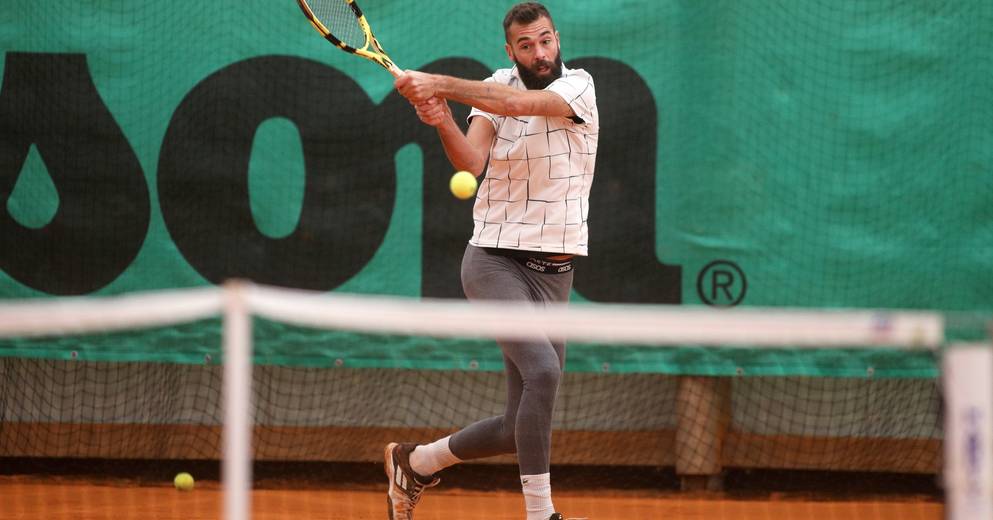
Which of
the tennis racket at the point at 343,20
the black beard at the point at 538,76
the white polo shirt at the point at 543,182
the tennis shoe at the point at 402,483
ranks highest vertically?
the tennis racket at the point at 343,20

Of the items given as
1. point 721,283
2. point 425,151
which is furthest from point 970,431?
point 425,151

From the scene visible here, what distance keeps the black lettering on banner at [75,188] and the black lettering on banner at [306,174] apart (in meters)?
0.23

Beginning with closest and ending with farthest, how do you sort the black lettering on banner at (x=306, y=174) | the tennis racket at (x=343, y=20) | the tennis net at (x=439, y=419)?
the tennis racket at (x=343, y=20) → the tennis net at (x=439, y=419) → the black lettering on banner at (x=306, y=174)

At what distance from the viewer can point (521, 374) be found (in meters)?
4.00

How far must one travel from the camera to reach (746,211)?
5730mm

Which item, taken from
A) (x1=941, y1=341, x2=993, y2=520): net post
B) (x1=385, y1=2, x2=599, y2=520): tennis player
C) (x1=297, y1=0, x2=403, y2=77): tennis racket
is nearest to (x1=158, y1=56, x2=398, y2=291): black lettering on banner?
(x1=297, y1=0, x2=403, y2=77): tennis racket

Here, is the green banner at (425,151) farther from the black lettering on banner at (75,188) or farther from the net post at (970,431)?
the net post at (970,431)

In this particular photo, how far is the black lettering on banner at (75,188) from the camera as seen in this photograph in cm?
581

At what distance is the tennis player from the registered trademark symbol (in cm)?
167

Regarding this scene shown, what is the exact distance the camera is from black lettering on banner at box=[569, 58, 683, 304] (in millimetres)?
5742

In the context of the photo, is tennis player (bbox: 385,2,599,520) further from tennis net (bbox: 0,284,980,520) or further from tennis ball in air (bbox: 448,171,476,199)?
tennis net (bbox: 0,284,980,520)

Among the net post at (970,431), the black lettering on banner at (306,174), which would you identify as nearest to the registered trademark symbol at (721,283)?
the black lettering on banner at (306,174)

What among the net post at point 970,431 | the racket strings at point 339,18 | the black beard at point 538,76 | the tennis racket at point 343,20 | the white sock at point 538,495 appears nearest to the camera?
the net post at point 970,431

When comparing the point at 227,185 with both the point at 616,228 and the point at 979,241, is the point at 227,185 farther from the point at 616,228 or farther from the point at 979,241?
the point at 979,241
